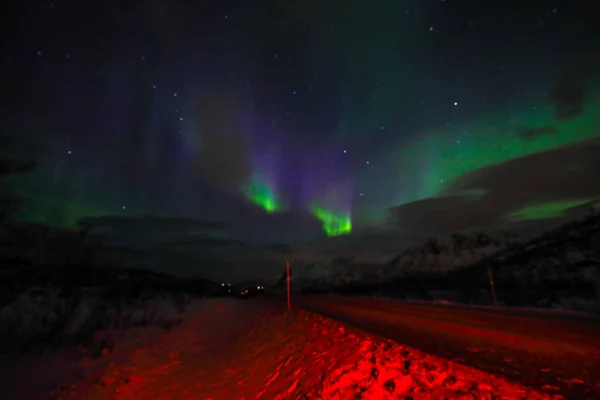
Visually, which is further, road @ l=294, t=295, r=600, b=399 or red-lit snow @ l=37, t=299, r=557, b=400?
road @ l=294, t=295, r=600, b=399

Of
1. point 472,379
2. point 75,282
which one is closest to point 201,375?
point 472,379

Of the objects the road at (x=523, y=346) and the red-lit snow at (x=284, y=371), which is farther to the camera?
the road at (x=523, y=346)

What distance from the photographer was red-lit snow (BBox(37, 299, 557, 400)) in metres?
6.47

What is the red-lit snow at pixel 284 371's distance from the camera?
6.47m

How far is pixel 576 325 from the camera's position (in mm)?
14438

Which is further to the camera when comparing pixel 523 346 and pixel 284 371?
pixel 523 346

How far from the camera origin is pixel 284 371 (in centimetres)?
1005

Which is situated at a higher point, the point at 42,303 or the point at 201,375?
the point at 42,303

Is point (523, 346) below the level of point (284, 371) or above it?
above

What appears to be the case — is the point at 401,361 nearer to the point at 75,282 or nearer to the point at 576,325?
the point at 576,325

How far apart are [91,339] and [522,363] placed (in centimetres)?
2241

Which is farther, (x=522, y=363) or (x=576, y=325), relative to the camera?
(x=576, y=325)

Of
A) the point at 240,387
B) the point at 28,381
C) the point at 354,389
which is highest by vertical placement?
the point at 354,389

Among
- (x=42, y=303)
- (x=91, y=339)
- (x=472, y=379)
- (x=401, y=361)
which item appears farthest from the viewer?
(x=42, y=303)
